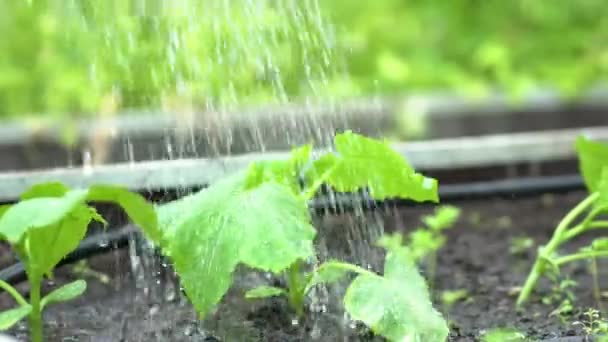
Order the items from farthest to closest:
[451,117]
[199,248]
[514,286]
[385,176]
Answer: [451,117] < [514,286] < [385,176] < [199,248]

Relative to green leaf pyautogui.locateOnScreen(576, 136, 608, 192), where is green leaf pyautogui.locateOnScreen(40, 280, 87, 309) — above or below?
below

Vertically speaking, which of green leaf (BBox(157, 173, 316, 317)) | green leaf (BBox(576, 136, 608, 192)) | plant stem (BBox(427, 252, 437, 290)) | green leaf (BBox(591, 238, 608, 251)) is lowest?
plant stem (BBox(427, 252, 437, 290))

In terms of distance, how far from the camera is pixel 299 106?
92.0 inches

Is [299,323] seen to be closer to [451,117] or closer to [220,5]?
[220,5]

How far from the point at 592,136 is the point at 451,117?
89 cm

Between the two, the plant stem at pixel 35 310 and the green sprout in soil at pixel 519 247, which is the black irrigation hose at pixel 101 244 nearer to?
the plant stem at pixel 35 310

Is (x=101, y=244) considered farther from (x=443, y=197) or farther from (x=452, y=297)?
(x=443, y=197)

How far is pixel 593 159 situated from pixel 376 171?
44 cm

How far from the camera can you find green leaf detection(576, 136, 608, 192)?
134 cm

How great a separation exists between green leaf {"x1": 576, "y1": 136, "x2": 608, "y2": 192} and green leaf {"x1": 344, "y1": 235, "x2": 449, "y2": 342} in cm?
46

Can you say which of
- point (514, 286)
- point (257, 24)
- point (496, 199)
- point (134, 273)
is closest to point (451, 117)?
point (496, 199)

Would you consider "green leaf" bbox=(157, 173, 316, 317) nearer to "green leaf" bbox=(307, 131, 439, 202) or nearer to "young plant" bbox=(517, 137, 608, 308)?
"green leaf" bbox=(307, 131, 439, 202)

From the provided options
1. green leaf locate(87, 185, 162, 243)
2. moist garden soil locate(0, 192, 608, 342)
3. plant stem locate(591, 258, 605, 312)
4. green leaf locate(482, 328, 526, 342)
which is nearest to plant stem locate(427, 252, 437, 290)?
moist garden soil locate(0, 192, 608, 342)

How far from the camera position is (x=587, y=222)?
125 cm
